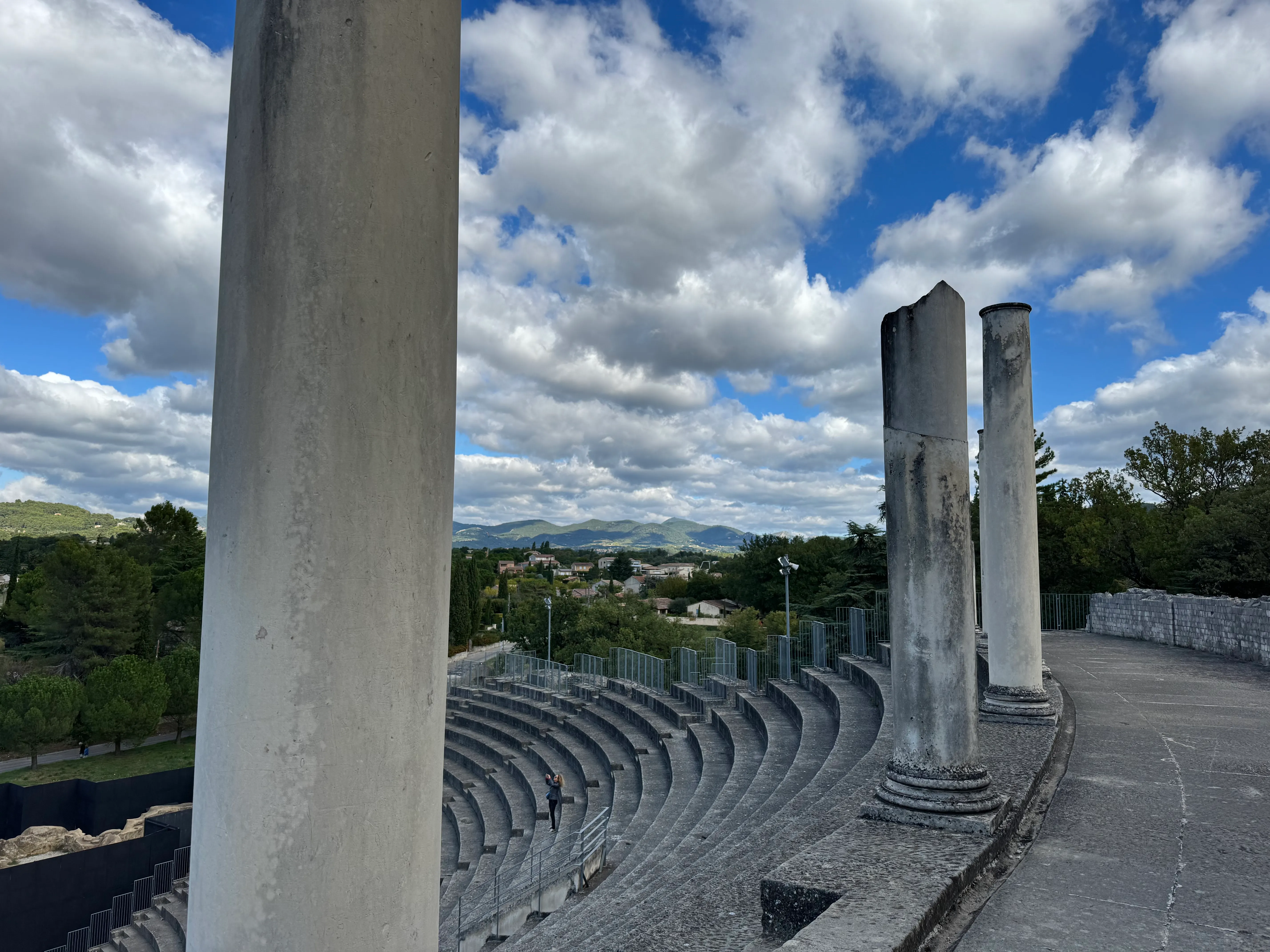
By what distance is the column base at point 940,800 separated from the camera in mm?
5449

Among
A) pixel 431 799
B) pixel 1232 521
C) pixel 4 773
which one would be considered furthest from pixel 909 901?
pixel 4 773

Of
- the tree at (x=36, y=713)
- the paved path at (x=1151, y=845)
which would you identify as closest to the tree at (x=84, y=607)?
the tree at (x=36, y=713)

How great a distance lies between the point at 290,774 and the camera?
1936 mm

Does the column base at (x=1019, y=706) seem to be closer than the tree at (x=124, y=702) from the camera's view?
Yes

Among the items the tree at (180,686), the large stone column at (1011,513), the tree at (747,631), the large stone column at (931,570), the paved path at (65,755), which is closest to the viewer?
the large stone column at (931,570)

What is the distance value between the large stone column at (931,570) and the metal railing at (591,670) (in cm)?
2545

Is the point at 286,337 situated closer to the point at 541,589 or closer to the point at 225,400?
the point at 225,400

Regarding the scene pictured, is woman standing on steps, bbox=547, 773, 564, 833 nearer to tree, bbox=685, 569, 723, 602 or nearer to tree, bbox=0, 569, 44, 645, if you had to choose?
tree, bbox=0, 569, 44, 645

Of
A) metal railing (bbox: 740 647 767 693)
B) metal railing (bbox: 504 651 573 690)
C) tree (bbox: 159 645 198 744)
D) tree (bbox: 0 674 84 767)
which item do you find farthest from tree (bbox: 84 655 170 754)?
metal railing (bbox: 740 647 767 693)

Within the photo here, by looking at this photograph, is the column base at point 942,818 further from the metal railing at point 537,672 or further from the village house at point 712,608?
the village house at point 712,608

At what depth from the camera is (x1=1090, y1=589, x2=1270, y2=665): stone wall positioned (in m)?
16.2

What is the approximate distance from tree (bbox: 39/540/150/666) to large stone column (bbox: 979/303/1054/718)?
5847cm

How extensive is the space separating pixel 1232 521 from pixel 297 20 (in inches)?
1528

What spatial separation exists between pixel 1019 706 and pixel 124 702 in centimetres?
4550
